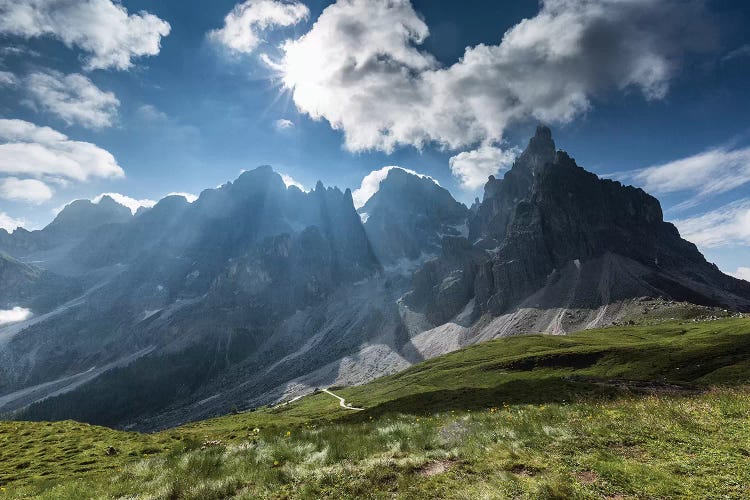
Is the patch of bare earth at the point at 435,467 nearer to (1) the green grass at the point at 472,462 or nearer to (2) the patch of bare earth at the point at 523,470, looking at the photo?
(1) the green grass at the point at 472,462

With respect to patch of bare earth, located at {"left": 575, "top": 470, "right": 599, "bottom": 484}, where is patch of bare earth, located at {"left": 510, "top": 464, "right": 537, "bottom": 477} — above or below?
above

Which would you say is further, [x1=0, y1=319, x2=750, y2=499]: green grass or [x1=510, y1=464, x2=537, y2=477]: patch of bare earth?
[x1=510, y1=464, x2=537, y2=477]: patch of bare earth

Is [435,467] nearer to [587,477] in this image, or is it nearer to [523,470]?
[523,470]

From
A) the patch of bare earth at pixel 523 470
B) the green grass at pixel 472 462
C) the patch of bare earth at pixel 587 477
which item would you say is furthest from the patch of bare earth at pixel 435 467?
the patch of bare earth at pixel 587 477

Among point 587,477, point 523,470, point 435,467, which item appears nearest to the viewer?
point 587,477

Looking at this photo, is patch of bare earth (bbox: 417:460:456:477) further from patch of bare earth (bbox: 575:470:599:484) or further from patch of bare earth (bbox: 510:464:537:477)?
patch of bare earth (bbox: 575:470:599:484)

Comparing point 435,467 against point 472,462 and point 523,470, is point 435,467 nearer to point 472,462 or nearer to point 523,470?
point 472,462

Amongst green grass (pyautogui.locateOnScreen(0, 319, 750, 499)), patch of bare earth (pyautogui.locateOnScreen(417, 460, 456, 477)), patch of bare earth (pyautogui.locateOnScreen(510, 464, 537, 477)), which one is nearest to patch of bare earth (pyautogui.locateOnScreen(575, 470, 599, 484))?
green grass (pyautogui.locateOnScreen(0, 319, 750, 499))

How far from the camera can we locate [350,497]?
11.9 m

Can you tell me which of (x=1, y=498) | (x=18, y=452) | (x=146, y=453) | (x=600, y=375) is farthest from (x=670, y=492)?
(x=600, y=375)

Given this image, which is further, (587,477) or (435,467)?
(435,467)

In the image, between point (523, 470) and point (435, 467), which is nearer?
point (523, 470)

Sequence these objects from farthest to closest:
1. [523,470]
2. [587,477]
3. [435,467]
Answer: [435,467] → [523,470] → [587,477]

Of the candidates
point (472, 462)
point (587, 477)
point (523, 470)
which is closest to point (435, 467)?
point (472, 462)
